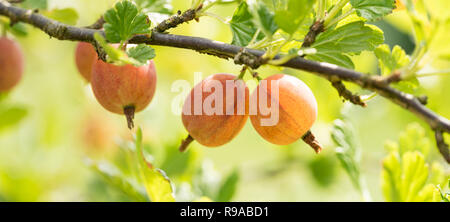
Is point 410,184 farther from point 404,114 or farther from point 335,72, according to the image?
point 404,114

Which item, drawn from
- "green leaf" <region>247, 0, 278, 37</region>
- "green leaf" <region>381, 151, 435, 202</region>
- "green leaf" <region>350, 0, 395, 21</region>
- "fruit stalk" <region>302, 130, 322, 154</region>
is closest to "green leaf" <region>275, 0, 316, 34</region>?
"green leaf" <region>247, 0, 278, 37</region>

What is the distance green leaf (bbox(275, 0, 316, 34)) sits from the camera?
0.71 m

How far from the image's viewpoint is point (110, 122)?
237cm

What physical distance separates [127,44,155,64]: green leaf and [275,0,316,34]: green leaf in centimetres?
21

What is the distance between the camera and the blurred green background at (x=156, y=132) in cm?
181

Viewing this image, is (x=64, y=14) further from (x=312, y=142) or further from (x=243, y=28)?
(x=312, y=142)

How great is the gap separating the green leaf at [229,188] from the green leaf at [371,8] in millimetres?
704

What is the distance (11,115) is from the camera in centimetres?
161

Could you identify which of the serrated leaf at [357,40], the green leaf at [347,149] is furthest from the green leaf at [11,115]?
the serrated leaf at [357,40]

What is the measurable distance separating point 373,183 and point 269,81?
2.19 meters

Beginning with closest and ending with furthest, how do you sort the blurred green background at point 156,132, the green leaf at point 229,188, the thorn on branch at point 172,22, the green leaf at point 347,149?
the thorn on branch at point 172,22 < the green leaf at point 347,149 < the green leaf at point 229,188 < the blurred green background at point 156,132

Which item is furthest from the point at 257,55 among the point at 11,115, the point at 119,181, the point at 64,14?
the point at 11,115

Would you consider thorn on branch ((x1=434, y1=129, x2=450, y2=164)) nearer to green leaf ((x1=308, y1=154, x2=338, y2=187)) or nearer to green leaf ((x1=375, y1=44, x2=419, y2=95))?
green leaf ((x1=375, y1=44, x2=419, y2=95))

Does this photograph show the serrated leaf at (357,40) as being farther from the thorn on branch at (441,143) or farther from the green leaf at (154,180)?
the green leaf at (154,180)
